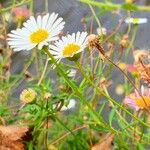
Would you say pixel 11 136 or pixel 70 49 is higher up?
pixel 70 49

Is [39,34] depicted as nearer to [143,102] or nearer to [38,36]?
[38,36]

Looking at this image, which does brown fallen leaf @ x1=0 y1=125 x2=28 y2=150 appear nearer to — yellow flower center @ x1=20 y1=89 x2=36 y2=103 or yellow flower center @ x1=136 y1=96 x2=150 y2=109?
yellow flower center @ x1=20 y1=89 x2=36 y2=103

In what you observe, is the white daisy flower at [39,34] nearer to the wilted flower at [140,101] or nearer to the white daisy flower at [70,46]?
the white daisy flower at [70,46]

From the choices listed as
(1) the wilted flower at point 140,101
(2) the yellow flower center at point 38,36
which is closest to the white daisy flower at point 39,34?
(2) the yellow flower center at point 38,36

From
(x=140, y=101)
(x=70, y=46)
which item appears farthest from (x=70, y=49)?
(x=140, y=101)

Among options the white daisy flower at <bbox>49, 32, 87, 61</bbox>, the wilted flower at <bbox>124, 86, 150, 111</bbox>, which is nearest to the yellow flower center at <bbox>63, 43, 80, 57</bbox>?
the white daisy flower at <bbox>49, 32, 87, 61</bbox>

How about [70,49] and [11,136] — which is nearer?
[70,49]
